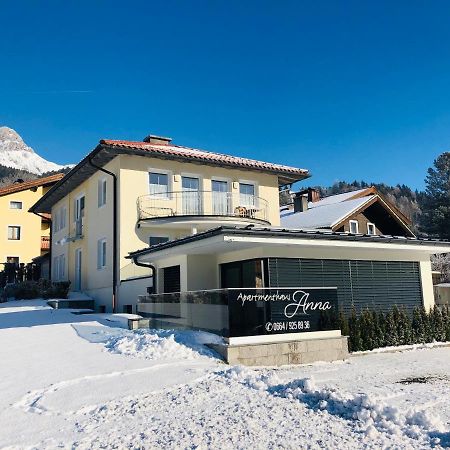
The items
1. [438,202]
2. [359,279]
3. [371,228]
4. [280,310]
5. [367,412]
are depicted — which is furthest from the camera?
[438,202]

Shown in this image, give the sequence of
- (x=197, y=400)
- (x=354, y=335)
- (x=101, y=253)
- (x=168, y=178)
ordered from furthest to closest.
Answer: (x=101, y=253), (x=168, y=178), (x=354, y=335), (x=197, y=400)

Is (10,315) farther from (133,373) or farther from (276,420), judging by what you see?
(276,420)

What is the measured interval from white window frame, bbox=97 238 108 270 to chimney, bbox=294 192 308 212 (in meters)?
15.1

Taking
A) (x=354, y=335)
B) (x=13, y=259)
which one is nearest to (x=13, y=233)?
(x=13, y=259)

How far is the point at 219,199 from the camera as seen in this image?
74.2ft

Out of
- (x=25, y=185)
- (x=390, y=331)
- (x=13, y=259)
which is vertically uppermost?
(x=25, y=185)

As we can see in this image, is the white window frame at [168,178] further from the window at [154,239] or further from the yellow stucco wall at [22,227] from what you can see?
the yellow stucco wall at [22,227]

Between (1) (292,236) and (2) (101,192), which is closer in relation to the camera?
(1) (292,236)

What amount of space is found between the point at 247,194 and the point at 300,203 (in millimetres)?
9544

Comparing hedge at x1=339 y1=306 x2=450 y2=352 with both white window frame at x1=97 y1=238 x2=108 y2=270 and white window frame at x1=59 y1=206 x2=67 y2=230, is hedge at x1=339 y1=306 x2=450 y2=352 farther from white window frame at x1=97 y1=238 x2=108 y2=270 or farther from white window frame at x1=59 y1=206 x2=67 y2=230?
white window frame at x1=59 y1=206 x2=67 y2=230

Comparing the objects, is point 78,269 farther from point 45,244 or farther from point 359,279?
point 45,244

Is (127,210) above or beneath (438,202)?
beneath

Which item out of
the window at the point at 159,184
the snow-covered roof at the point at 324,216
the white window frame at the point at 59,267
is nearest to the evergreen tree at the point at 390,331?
the window at the point at 159,184

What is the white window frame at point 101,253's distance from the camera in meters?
21.9
